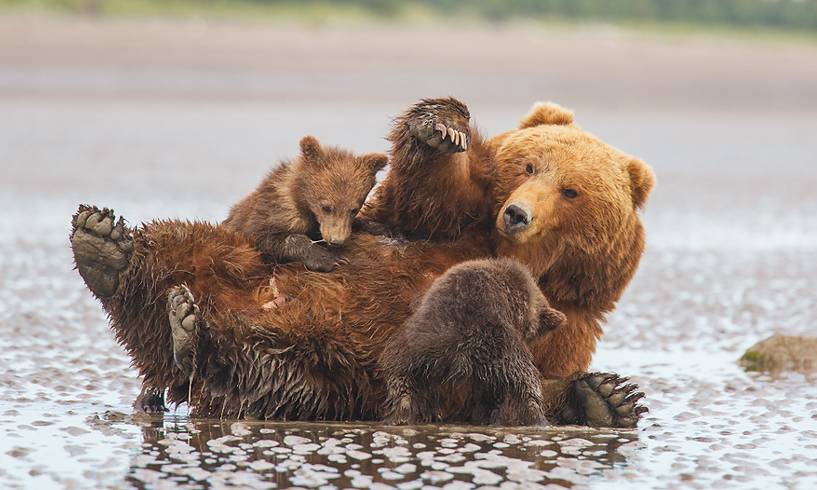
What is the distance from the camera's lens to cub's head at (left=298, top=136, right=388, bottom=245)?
4902 millimetres

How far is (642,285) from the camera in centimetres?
842

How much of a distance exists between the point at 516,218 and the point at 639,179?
0.65 m

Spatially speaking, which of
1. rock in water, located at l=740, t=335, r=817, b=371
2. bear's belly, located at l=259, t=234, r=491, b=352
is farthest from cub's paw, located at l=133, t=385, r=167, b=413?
rock in water, located at l=740, t=335, r=817, b=371

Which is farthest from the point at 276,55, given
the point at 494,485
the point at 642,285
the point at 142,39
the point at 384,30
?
the point at 494,485

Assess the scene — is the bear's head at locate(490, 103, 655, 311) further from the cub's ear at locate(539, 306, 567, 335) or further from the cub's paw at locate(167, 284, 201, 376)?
the cub's paw at locate(167, 284, 201, 376)

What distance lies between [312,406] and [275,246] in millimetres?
769

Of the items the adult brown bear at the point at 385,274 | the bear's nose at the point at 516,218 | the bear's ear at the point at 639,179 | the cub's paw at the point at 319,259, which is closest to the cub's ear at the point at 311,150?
the adult brown bear at the point at 385,274

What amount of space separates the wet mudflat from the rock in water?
11 centimetres

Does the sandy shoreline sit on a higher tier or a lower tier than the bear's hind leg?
higher

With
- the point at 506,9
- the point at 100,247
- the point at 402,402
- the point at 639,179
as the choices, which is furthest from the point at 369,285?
the point at 506,9

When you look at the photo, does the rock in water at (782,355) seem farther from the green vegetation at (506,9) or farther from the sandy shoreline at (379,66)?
the green vegetation at (506,9)

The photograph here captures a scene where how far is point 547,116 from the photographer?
209 inches

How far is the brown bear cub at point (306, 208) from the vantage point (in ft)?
16.0

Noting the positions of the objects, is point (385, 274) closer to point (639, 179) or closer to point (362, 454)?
point (362, 454)
